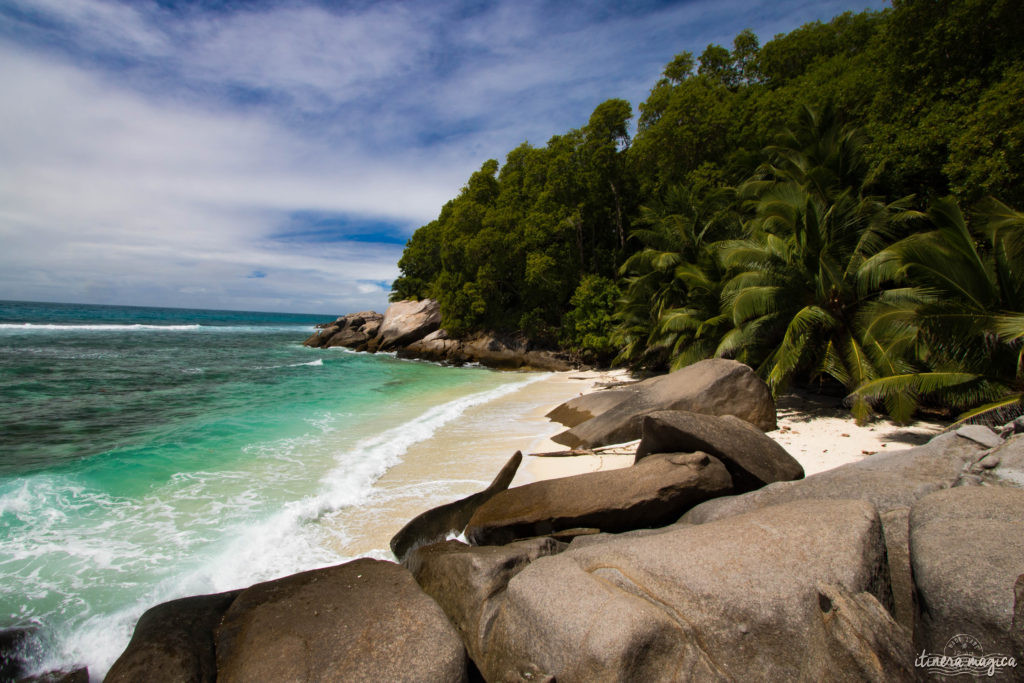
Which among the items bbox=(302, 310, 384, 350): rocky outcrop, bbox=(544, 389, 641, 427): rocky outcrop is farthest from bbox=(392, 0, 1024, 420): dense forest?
bbox=(302, 310, 384, 350): rocky outcrop

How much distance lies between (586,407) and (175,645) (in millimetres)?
8864

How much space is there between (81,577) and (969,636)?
25.9 ft

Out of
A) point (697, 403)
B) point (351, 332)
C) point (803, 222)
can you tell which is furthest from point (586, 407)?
point (351, 332)

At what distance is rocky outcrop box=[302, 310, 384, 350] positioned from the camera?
128ft

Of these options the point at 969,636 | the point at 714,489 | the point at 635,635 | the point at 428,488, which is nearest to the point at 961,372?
the point at 714,489

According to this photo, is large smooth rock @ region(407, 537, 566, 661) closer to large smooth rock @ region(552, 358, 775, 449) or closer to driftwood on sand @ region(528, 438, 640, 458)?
driftwood on sand @ region(528, 438, 640, 458)

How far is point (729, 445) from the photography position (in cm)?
527

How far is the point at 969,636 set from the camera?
2.62 meters

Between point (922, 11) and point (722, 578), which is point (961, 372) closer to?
point (722, 578)

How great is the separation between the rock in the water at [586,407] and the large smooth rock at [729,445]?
4253 mm

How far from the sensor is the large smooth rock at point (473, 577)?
3480 millimetres

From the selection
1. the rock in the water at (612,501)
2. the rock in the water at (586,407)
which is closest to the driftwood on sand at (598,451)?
the rock in the water at (586,407)

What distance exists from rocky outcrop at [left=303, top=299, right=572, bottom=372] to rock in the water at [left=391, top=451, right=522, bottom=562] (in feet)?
67.3

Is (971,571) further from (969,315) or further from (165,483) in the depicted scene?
(165,483)
